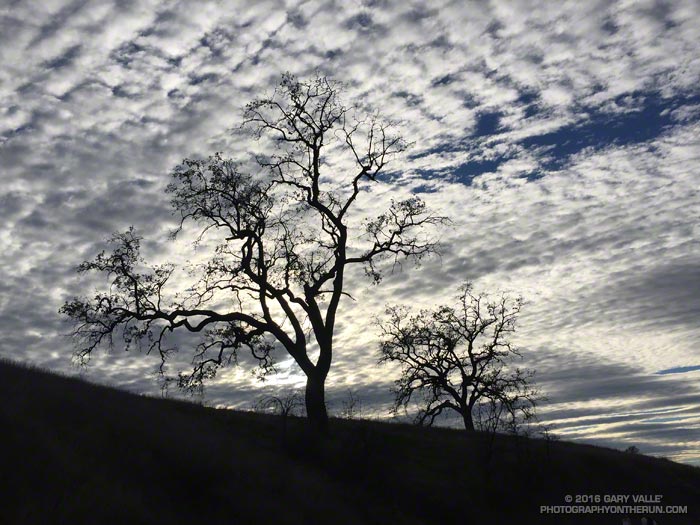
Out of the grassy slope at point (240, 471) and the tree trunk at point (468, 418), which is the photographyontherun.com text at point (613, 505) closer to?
the grassy slope at point (240, 471)

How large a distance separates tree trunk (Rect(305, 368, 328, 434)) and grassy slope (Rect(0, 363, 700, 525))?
1.29 metres

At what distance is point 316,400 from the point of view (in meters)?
26.1

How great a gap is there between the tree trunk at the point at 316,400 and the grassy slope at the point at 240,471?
1.29 metres

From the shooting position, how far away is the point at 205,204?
2844cm

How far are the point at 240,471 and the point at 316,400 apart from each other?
28.9ft

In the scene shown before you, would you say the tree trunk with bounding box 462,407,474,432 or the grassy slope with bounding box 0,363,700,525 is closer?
the grassy slope with bounding box 0,363,700,525

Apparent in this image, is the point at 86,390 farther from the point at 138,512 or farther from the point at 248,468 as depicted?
the point at 138,512

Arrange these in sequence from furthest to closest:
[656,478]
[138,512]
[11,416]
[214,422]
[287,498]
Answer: [656,478] < [214,422] < [287,498] < [11,416] < [138,512]

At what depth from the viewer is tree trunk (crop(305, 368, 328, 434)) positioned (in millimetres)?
25859

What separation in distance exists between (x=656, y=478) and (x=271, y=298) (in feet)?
72.4

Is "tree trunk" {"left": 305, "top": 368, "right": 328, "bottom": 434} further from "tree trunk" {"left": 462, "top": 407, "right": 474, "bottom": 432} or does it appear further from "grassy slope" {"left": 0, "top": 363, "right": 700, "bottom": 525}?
"tree trunk" {"left": 462, "top": 407, "right": 474, "bottom": 432}

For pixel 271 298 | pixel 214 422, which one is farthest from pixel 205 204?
pixel 214 422

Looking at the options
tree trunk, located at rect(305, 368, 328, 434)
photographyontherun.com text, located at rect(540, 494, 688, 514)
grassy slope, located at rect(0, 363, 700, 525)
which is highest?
tree trunk, located at rect(305, 368, 328, 434)

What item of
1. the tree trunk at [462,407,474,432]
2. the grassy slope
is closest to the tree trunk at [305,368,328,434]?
the grassy slope
